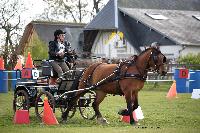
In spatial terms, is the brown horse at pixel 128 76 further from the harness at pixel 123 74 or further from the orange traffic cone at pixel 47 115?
the orange traffic cone at pixel 47 115

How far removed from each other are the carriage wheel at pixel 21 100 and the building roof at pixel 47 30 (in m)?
A: 41.9

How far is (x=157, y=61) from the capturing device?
581 inches

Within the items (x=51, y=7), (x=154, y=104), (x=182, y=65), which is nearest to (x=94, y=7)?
(x=51, y=7)

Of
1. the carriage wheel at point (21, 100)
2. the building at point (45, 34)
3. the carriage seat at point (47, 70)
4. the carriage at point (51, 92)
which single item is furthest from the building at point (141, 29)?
the carriage seat at point (47, 70)

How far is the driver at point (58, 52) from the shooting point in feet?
52.7

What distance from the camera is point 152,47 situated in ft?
49.0

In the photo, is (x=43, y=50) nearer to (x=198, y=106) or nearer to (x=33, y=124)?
(x=198, y=106)

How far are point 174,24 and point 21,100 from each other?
33.7 metres

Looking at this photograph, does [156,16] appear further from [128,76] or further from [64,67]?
[128,76]

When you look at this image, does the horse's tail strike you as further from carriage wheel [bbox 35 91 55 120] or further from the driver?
carriage wheel [bbox 35 91 55 120]

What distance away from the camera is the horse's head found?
48.3ft

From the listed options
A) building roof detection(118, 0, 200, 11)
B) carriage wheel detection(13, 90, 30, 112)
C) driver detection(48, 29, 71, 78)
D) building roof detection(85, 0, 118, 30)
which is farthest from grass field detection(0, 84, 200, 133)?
building roof detection(118, 0, 200, 11)

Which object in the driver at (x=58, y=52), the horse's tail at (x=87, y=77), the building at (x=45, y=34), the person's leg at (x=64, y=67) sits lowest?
the horse's tail at (x=87, y=77)

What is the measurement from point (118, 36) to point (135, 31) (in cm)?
185
